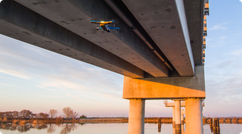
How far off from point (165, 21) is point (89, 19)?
3325 mm

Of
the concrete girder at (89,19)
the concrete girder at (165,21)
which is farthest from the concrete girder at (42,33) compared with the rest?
the concrete girder at (165,21)

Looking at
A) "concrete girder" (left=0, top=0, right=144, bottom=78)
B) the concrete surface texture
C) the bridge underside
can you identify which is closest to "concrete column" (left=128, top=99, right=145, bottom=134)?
the concrete surface texture

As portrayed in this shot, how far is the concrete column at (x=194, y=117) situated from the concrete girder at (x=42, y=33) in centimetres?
1143

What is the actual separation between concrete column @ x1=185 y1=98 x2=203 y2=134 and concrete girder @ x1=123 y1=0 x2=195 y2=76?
31.4ft

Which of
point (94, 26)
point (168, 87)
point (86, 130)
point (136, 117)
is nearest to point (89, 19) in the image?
point (94, 26)

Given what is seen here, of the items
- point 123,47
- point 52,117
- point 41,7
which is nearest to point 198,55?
point 123,47

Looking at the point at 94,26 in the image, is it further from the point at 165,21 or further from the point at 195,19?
the point at 195,19

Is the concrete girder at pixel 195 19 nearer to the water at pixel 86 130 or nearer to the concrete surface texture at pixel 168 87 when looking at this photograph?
the concrete surface texture at pixel 168 87

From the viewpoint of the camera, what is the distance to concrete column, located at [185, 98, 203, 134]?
2128 cm

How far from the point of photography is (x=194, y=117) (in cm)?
2167

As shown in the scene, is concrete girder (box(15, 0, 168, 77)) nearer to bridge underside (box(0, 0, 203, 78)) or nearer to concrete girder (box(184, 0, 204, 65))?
bridge underside (box(0, 0, 203, 78))

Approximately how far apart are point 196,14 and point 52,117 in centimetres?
15988

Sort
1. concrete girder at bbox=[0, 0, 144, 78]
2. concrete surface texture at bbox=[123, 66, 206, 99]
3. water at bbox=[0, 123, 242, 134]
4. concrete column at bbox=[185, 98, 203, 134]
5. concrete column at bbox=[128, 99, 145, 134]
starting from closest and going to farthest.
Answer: concrete girder at bbox=[0, 0, 144, 78] → concrete column at bbox=[185, 98, 203, 134] → concrete surface texture at bbox=[123, 66, 206, 99] → concrete column at bbox=[128, 99, 145, 134] → water at bbox=[0, 123, 242, 134]

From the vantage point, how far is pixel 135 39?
44.2 ft
